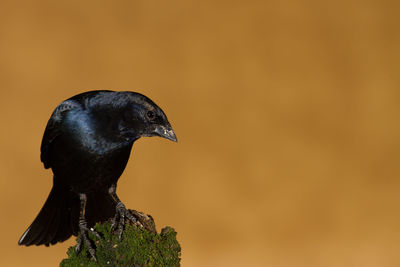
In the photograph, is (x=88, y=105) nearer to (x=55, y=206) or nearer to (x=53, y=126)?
(x=53, y=126)

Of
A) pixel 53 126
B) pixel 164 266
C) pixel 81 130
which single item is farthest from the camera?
pixel 53 126

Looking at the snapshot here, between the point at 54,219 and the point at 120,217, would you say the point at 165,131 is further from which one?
the point at 54,219

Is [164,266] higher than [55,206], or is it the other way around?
[55,206]

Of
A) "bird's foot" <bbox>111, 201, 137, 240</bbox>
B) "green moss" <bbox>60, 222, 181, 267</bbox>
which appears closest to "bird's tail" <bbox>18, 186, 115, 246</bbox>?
"bird's foot" <bbox>111, 201, 137, 240</bbox>

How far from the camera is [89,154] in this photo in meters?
2.51

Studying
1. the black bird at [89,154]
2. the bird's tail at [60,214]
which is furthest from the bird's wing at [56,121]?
the bird's tail at [60,214]

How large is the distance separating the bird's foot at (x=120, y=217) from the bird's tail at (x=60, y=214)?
0.18 m

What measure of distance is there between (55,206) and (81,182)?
0.29 metres

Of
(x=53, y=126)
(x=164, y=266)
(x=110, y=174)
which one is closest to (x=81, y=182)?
(x=110, y=174)

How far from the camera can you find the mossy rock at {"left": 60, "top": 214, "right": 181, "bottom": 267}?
2354mm

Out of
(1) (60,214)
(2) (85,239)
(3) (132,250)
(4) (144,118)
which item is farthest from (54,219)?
(4) (144,118)

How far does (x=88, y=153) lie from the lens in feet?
8.24

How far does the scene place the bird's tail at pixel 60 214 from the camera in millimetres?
2785

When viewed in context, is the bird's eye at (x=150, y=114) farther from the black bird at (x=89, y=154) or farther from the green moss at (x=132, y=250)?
the green moss at (x=132, y=250)
